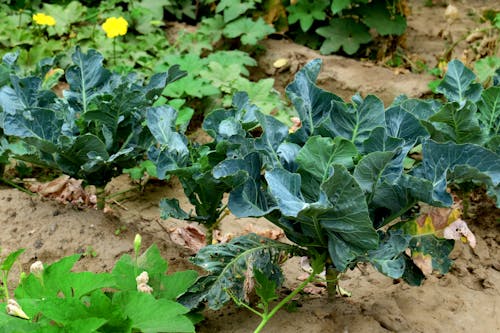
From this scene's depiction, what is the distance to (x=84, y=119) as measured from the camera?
128 inches

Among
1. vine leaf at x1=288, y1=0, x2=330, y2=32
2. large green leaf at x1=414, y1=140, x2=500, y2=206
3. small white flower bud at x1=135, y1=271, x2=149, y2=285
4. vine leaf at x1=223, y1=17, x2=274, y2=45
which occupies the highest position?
large green leaf at x1=414, y1=140, x2=500, y2=206

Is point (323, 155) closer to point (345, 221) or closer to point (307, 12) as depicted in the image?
point (345, 221)

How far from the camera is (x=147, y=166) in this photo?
157 inches

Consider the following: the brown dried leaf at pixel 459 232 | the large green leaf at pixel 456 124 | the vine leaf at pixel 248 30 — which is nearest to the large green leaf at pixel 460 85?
the large green leaf at pixel 456 124

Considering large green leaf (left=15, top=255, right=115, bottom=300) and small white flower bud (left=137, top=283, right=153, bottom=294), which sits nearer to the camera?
large green leaf (left=15, top=255, right=115, bottom=300)

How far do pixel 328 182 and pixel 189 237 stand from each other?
1.26 meters

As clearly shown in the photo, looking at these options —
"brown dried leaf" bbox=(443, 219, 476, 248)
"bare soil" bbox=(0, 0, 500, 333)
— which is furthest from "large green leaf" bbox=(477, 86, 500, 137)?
"bare soil" bbox=(0, 0, 500, 333)

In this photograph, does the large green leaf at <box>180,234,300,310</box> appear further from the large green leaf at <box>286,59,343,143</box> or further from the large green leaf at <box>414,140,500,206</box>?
the large green leaf at <box>414,140,500,206</box>

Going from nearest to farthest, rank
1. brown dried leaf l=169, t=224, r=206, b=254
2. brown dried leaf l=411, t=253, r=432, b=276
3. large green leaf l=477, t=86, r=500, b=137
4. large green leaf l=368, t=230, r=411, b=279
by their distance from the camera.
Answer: large green leaf l=368, t=230, r=411, b=279
brown dried leaf l=411, t=253, r=432, b=276
large green leaf l=477, t=86, r=500, b=137
brown dried leaf l=169, t=224, r=206, b=254

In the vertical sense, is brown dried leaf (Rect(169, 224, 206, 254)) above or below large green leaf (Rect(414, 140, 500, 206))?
below

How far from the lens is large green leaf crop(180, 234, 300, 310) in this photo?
2.63 meters

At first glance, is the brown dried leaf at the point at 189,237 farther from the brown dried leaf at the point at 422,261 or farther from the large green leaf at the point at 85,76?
the brown dried leaf at the point at 422,261

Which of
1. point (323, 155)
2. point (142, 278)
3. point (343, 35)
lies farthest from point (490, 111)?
point (343, 35)

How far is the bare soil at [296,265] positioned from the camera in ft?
8.86
